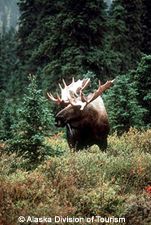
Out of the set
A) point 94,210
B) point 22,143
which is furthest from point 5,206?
point 22,143

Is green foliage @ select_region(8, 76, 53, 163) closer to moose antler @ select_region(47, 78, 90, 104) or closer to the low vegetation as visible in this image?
the low vegetation

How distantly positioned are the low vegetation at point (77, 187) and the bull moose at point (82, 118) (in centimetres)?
80

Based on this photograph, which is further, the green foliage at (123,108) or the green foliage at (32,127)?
the green foliage at (123,108)

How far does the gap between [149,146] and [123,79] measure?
457 cm

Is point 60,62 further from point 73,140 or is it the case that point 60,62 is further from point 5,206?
point 5,206

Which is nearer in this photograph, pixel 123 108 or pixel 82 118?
pixel 82 118

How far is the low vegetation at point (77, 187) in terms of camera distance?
8305 millimetres

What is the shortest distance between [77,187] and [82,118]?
3082 millimetres

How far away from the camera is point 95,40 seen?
2534 centimetres

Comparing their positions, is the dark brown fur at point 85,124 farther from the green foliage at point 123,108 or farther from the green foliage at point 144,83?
the green foliage at point 144,83

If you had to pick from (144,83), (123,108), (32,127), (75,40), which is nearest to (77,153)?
(32,127)

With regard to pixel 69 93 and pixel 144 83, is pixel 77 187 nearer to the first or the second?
pixel 69 93

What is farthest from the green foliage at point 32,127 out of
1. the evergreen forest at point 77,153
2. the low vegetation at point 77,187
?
the low vegetation at point 77,187

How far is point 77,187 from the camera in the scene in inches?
379
